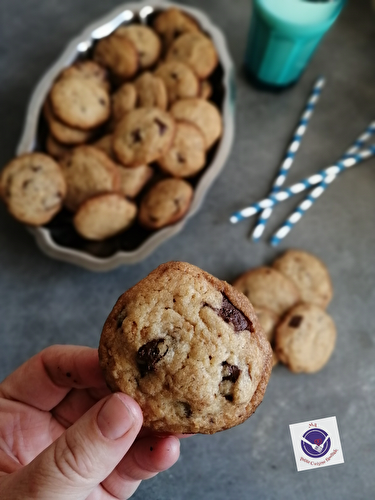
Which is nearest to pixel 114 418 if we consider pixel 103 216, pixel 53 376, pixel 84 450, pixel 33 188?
pixel 84 450

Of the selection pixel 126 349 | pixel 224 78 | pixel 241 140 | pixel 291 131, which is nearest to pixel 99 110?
pixel 224 78

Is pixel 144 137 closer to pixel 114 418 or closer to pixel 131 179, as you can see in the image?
pixel 131 179

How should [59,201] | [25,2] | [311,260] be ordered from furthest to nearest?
[25,2] → [311,260] → [59,201]

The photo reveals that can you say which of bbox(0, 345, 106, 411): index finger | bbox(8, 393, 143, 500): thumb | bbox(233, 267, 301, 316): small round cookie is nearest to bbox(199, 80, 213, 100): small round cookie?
bbox(233, 267, 301, 316): small round cookie

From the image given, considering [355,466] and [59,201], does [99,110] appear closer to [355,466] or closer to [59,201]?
[59,201]

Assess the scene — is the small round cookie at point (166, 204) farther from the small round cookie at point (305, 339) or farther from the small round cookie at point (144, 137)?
the small round cookie at point (305, 339)
